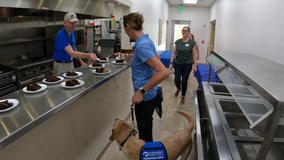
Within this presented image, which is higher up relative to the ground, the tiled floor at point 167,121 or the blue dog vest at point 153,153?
the blue dog vest at point 153,153

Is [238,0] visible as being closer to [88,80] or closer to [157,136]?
[157,136]

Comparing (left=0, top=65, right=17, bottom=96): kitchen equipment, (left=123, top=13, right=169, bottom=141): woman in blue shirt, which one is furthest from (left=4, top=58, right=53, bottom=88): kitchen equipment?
(left=123, top=13, right=169, bottom=141): woman in blue shirt

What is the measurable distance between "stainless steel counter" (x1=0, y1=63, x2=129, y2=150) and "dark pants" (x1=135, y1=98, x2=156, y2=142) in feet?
1.48

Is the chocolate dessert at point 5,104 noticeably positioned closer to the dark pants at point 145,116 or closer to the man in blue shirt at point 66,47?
the dark pants at point 145,116

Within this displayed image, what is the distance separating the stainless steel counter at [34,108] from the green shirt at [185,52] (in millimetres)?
2544

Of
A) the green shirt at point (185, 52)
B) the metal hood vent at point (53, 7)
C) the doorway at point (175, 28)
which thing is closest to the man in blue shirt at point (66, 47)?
the metal hood vent at point (53, 7)

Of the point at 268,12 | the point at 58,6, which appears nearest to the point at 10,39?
the point at 58,6

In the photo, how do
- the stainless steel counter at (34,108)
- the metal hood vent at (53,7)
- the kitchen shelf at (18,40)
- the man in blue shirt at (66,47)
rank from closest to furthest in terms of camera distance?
1. the stainless steel counter at (34,108)
2. the metal hood vent at (53,7)
3. the man in blue shirt at (66,47)
4. the kitchen shelf at (18,40)

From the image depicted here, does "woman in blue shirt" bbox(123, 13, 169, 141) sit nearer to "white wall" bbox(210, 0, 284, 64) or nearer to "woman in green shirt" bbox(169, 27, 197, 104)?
"white wall" bbox(210, 0, 284, 64)

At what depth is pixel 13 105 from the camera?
143cm

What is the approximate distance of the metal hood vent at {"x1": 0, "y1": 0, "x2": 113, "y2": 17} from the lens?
230cm

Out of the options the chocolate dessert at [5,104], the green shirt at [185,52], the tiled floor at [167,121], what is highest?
the green shirt at [185,52]

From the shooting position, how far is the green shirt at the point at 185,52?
435 cm

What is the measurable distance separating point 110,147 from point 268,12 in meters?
2.48
